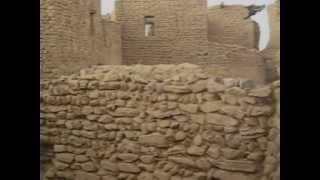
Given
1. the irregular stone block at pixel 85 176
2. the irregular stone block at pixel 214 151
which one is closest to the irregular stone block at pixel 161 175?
the irregular stone block at pixel 214 151

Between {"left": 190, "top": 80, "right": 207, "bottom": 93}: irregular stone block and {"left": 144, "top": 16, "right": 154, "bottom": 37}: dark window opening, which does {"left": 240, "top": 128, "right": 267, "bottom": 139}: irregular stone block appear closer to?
{"left": 190, "top": 80, "right": 207, "bottom": 93}: irregular stone block

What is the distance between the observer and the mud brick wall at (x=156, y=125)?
454cm

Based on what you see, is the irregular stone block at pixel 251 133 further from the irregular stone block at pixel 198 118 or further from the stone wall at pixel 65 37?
the stone wall at pixel 65 37

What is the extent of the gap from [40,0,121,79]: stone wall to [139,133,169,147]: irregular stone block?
4214 mm

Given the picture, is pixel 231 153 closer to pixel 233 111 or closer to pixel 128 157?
pixel 233 111

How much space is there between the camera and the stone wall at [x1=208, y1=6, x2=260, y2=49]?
1488 cm

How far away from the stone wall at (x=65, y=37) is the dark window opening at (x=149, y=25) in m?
2.76

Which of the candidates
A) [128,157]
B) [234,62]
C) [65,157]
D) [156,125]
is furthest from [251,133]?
[234,62]

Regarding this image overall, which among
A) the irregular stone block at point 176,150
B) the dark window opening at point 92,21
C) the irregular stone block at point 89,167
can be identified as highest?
the dark window opening at point 92,21
